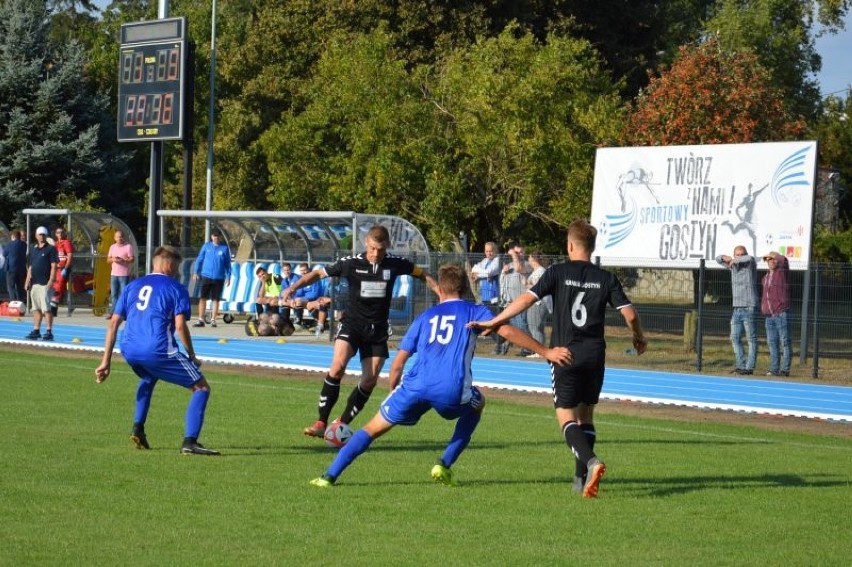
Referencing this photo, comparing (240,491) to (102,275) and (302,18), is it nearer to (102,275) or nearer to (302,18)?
(102,275)

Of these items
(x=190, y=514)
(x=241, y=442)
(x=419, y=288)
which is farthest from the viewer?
(x=419, y=288)

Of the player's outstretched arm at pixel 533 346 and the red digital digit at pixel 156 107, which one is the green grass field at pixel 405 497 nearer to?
the player's outstretched arm at pixel 533 346

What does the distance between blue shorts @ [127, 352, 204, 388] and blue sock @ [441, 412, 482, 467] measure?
2258mm

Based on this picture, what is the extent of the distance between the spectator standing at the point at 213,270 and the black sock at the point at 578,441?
18557mm

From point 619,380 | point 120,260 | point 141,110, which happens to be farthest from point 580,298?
point 141,110

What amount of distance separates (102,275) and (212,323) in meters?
4.37

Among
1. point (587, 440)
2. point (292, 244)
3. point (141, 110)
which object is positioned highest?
point (141, 110)

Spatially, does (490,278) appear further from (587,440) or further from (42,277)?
(587,440)

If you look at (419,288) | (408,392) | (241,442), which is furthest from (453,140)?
(408,392)

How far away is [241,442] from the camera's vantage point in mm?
11328

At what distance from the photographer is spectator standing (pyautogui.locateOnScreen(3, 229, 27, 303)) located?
2891cm

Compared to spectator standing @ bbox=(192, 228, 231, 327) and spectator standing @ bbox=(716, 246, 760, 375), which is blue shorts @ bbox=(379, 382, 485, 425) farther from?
spectator standing @ bbox=(192, 228, 231, 327)

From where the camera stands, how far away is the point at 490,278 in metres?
→ 23.4

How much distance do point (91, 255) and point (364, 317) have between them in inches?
823
